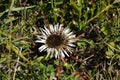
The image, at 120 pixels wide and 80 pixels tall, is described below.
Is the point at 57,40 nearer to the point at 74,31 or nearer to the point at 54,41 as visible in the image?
the point at 54,41

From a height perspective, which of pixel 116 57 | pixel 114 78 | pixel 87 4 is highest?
pixel 87 4

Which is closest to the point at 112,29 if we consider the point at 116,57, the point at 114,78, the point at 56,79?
the point at 116,57

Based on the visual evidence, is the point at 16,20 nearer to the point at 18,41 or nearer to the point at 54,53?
the point at 18,41
